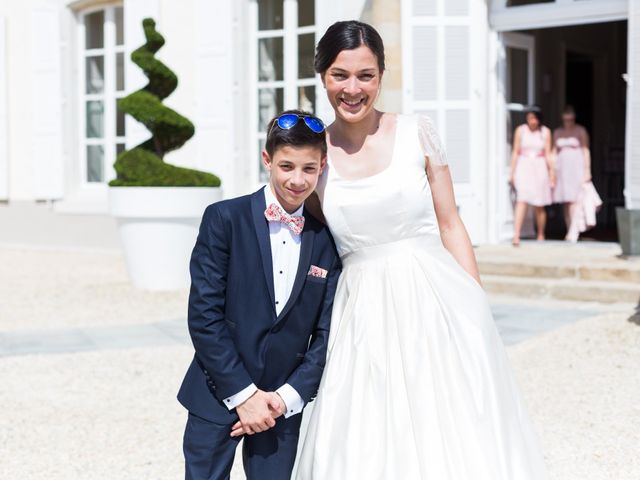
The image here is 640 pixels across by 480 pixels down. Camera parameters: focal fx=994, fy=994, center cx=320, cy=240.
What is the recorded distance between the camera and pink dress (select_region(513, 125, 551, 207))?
829 centimetres

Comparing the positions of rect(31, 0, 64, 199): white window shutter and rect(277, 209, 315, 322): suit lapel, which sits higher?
rect(31, 0, 64, 199): white window shutter

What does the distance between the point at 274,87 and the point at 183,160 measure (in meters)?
1.20

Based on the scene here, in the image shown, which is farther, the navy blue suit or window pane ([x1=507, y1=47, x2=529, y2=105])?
window pane ([x1=507, y1=47, x2=529, y2=105])

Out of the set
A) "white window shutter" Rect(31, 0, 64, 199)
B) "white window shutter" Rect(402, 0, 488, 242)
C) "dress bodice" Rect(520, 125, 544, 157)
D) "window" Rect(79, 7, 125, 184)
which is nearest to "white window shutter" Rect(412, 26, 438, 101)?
"white window shutter" Rect(402, 0, 488, 242)

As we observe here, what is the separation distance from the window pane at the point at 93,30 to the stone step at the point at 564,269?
5516 millimetres

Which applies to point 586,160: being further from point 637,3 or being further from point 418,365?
point 418,365

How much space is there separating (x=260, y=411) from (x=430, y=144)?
660mm

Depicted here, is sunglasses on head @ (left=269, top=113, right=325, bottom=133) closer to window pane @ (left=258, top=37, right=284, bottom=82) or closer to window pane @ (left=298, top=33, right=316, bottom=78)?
window pane @ (left=298, top=33, right=316, bottom=78)

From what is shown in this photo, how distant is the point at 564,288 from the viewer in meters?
6.66

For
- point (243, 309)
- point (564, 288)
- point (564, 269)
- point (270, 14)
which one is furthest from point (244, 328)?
point (270, 14)

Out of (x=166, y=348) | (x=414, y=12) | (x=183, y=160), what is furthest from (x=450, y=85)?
(x=166, y=348)

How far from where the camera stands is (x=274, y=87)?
363 inches

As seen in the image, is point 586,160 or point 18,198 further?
point 18,198

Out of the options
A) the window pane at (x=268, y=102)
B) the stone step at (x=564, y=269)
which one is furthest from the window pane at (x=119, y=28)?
the stone step at (x=564, y=269)
